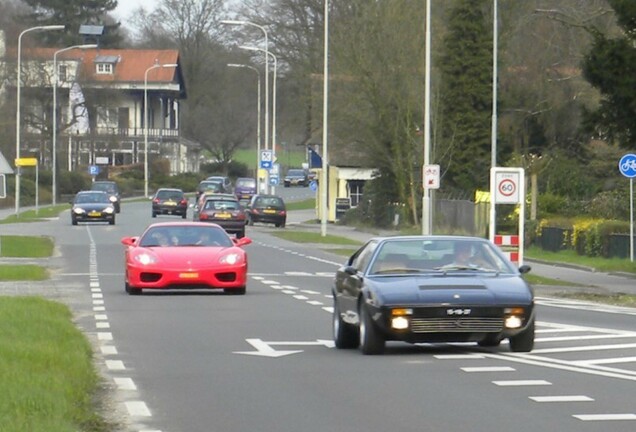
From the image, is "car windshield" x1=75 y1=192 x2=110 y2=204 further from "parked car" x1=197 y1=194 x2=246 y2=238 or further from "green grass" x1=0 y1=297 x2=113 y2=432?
"green grass" x1=0 y1=297 x2=113 y2=432

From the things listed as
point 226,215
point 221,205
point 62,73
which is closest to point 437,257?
point 226,215

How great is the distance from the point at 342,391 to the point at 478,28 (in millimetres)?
58722

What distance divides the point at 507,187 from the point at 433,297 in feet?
59.5

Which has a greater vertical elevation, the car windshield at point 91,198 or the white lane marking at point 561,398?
the white lane marking at point 561,398

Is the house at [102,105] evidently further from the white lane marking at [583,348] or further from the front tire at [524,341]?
the front tire at [524,341]

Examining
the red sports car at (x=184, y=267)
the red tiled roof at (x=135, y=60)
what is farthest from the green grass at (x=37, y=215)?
the red sports car at (x=184, y=267)

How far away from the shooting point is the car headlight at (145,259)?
27000mm

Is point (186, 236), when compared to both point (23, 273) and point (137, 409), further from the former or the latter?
point (137, 409)

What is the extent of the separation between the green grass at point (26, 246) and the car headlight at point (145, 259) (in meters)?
16.6

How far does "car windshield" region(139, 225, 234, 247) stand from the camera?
28094mm

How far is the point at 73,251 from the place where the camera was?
4684 centimetres

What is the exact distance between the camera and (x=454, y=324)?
52.6 ft

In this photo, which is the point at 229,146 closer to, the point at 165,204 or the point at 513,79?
the point at 165,204

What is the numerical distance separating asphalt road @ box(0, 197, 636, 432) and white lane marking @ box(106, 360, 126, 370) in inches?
0.8
